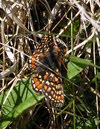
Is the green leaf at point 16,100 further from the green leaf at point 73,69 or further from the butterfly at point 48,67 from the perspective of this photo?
the green leaf at point 73,69

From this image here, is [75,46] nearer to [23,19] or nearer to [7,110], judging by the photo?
[23,19]

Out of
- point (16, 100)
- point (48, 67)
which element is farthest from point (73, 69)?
point (16, 100)

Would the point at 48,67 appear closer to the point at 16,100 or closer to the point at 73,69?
the point at 73,69

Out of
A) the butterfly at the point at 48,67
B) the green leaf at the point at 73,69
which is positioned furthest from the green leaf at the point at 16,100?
the green leaf at the point at 73,69

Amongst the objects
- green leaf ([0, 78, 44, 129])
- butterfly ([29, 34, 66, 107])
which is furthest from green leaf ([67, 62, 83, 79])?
green leaf ([0, 78, 44, 129])

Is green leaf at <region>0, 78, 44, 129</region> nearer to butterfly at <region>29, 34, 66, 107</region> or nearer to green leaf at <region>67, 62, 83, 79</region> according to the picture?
butterfly at <region>29, 34, 66, 107</region>
